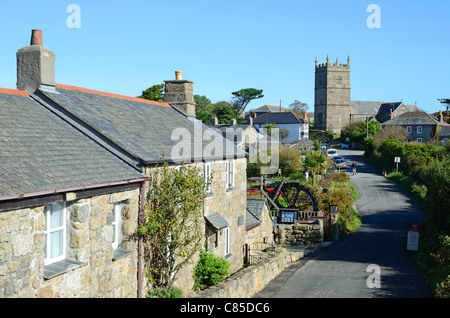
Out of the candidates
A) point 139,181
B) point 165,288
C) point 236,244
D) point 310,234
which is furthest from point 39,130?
point 310,234

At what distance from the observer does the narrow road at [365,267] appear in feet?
49.2

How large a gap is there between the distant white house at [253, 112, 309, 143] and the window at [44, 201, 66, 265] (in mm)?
78839

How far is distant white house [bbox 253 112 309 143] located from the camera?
88.9 m

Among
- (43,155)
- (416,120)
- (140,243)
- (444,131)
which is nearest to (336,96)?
(416,120)

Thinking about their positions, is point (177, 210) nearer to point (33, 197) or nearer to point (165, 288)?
point (165, 288)

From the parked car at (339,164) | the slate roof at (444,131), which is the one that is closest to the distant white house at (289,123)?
the slate roof at (444,131)

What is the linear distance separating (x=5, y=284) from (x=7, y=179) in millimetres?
1779

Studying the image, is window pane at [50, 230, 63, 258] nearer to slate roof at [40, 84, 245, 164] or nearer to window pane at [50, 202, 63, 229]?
window pane at [50, 202, 63, 229]

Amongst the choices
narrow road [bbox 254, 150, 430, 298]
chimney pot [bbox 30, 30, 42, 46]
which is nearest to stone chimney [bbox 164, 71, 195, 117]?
chimney pot [bbox 30, 30, 42, 46]

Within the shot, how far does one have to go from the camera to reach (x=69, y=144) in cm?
1078

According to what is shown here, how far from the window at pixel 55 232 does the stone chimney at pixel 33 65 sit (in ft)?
15.4

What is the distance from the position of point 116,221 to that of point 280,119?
8166cm

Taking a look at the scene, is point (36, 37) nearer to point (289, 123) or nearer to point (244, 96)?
point (289, 123)

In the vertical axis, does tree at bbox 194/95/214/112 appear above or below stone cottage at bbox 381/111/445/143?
above
